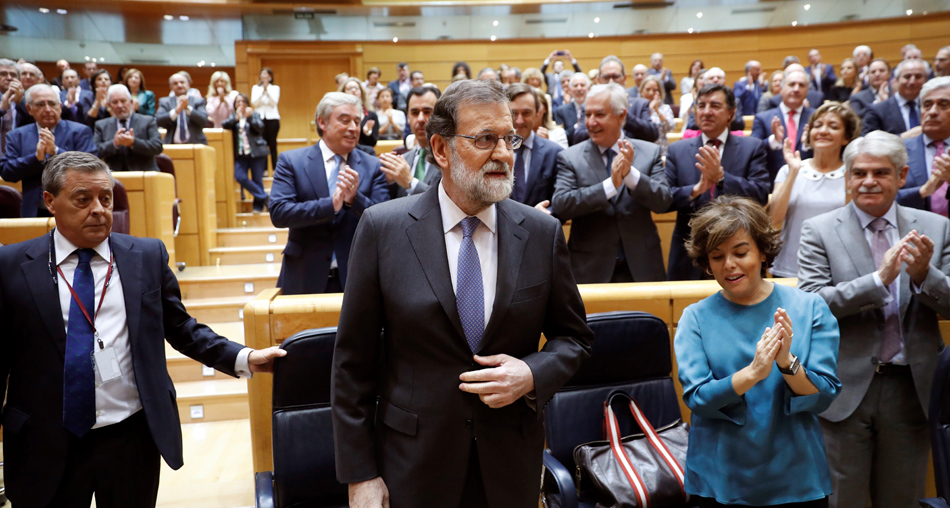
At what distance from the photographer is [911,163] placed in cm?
304

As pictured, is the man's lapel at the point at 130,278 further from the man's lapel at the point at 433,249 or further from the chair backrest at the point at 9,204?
the chair backrest at the point at 9,204

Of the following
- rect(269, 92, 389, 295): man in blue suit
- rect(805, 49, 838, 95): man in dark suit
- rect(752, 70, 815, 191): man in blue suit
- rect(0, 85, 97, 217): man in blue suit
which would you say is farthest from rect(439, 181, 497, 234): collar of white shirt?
rect(805, 49, 838, 95): man in dark suit

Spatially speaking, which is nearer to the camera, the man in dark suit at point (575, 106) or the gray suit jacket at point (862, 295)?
the gray suit jacket at point (862, 295)

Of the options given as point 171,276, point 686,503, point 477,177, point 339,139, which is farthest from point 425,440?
point 339,139

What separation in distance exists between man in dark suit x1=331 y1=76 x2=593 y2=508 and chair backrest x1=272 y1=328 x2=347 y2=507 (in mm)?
442

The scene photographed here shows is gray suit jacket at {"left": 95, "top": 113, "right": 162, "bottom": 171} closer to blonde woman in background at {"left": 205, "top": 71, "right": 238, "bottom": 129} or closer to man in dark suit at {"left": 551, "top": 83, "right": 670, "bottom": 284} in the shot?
blonde woman in background at {"left": 205, "top": 71, "right": 238, "bottom": 129}

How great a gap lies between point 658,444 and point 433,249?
929mm

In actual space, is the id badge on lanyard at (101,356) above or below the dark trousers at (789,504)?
above

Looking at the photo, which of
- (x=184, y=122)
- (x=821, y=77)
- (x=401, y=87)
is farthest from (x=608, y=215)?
(x=821, y=77)

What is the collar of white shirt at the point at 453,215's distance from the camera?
141 cm

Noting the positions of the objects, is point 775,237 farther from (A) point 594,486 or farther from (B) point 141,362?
(B) point 141,362

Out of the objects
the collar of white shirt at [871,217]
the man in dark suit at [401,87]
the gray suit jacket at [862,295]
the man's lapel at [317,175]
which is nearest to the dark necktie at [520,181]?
the man's lapel at [317,175]

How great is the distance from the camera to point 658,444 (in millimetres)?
1868

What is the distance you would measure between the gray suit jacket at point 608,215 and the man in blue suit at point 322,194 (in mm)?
837
